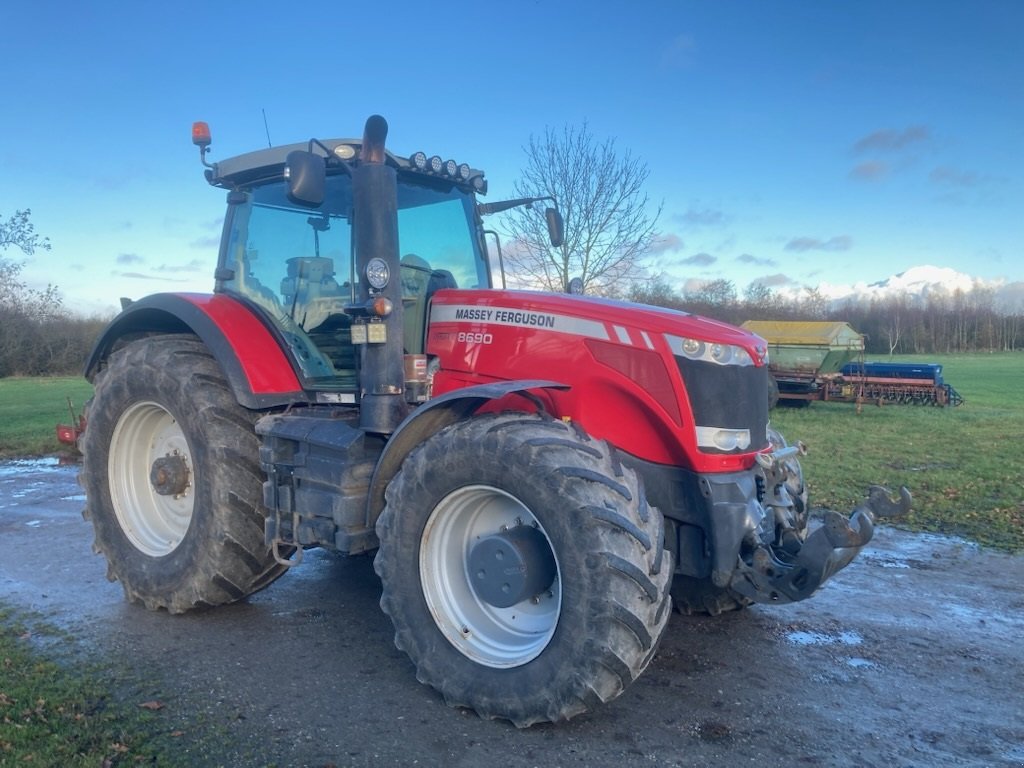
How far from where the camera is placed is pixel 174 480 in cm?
502

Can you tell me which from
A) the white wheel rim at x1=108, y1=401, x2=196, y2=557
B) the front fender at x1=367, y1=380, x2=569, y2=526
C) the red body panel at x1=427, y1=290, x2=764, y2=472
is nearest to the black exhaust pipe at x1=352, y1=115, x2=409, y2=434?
the front fender at x1=367, y1=380, x2=569, y2=526

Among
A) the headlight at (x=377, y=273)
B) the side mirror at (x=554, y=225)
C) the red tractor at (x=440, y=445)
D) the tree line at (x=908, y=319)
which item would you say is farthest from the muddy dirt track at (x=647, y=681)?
the tree line at (x=908, y=319)

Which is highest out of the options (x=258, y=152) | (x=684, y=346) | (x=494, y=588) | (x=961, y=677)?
(x=258, y=152)

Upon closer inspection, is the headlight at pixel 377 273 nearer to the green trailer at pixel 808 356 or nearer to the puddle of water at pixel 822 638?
the puddle of water at pixel 822 638

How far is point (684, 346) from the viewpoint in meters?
3.80

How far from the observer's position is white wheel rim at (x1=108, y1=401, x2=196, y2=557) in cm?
524

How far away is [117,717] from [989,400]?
2300 centimetres

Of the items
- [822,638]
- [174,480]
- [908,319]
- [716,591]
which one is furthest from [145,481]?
[908,319]

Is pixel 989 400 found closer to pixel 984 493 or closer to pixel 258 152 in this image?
pixel 984 493

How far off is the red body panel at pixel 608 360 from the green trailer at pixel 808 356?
15567 mm

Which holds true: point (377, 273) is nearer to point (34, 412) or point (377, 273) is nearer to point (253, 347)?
point (253, 347)

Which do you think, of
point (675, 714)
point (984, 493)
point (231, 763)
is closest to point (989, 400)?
point (984, 493)

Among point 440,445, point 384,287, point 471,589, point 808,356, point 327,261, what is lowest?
point 471,589

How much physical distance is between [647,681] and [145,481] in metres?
3.48
